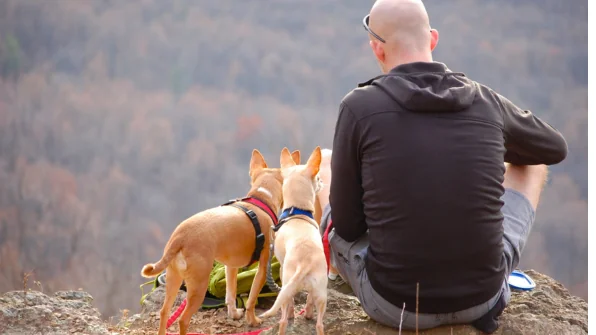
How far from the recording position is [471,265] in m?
3.22

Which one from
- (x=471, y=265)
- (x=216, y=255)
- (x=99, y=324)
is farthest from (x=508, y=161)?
(x=99, y=324)

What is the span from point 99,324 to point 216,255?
3.90ft

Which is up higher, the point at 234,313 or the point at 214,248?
the point at 214,248

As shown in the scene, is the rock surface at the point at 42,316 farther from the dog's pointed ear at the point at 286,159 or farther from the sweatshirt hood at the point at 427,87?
the sweatshirt hood at the point at 427,87

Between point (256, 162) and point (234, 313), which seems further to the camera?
point (256, 162)

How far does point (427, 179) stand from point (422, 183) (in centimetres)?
3

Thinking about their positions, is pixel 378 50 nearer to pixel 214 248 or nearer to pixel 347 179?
pixel 347 179

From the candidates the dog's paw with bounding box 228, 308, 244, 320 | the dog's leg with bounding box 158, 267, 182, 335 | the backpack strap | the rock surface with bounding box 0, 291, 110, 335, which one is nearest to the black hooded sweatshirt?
the backpack strap

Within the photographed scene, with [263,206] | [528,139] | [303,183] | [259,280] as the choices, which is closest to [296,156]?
[263,206]

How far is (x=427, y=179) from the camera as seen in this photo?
312cm

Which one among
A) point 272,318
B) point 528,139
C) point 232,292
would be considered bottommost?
point 272,318

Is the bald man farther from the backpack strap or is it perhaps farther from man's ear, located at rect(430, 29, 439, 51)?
the backpack strap

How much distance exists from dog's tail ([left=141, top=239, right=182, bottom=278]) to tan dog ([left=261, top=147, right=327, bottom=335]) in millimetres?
572

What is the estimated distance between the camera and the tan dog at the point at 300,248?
3.16 metres
